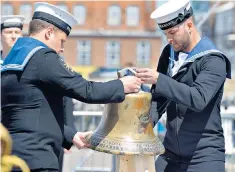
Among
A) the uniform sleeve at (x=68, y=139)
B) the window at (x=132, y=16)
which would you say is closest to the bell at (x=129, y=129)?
the uniform sleeve at (x=68, y=139)

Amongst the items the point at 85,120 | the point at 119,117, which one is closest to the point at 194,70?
the point at 119,117

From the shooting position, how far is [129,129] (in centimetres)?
369

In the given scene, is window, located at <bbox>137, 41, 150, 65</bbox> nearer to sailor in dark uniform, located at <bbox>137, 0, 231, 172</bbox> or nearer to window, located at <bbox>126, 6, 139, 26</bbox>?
window, located at <bbox>126, 6, 139, 26</bbox>

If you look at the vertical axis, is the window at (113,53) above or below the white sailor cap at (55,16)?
below

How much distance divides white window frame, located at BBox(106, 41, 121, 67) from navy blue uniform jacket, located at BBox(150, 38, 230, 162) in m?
60.0

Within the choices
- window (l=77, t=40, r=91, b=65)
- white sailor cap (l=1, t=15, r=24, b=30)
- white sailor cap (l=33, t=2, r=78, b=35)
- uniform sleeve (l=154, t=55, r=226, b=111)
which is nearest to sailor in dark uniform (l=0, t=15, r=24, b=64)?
white sailor cap (l=1, t=15, r=24, b=30)

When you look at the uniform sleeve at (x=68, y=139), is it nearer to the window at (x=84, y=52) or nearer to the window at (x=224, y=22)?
the window at (x=224, y=22)

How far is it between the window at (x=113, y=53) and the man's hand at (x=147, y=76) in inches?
2375

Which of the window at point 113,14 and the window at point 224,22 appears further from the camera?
the window at point 113,14

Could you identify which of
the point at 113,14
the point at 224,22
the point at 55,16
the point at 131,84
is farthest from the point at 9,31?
the point at 113,14

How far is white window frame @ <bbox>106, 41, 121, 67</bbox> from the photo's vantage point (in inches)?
2537

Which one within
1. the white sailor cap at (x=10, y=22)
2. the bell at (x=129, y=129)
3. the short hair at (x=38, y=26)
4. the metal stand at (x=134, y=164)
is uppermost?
the white sailor cap at (x=10, y=22)

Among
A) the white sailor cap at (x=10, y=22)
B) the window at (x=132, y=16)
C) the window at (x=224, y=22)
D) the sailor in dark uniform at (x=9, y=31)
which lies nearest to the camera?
the sailor in dark uniform at (x=9, y=31)

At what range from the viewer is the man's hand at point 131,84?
12.1 feet
